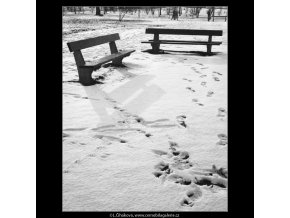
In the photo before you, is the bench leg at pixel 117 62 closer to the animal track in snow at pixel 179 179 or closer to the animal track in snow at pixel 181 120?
the animal track in snow at pixel 181 120

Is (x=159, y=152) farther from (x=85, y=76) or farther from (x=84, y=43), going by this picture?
(x=84, y=43)

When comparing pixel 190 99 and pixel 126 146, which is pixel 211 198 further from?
pixel 190 99

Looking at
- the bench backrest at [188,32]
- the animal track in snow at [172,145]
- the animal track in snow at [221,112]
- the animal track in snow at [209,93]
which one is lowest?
the animal track in snow at [172,145]

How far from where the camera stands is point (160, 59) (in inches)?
275

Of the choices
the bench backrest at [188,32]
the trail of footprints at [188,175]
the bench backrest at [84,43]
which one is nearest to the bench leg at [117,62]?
the bench backrest at [84,43]

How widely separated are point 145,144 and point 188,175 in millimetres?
656

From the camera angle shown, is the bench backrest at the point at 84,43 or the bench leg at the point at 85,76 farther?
the bench leg at the point at 85,76

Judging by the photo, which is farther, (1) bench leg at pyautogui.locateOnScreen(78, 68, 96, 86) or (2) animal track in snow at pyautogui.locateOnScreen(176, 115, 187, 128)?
(1) bench leg at pyautogui.locateOnScreen(78, 68, 96, 86)

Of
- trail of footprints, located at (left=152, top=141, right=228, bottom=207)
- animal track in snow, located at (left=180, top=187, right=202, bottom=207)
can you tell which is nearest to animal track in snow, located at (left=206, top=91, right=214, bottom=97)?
trail of footprints, located at (left=152, top=141, right=228, bottom=207)

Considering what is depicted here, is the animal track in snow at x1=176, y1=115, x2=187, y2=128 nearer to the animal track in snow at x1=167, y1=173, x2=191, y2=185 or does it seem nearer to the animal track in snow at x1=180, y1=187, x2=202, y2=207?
the animal track in snow at x1=167, y1=173, x2=191, y2=185

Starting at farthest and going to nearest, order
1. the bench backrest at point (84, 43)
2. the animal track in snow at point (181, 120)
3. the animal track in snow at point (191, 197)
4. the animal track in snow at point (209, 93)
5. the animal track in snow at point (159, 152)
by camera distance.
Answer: the bench backrest at point (84, 43) → the animal track in snow at point (209, 93) → the animal track in snow at point (181, 120) → the animal track in snow at point (159, 152) → the animal track in snow at point (191, 197)

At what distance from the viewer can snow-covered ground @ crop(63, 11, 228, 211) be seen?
2260mm

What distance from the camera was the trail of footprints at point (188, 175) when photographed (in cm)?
226
